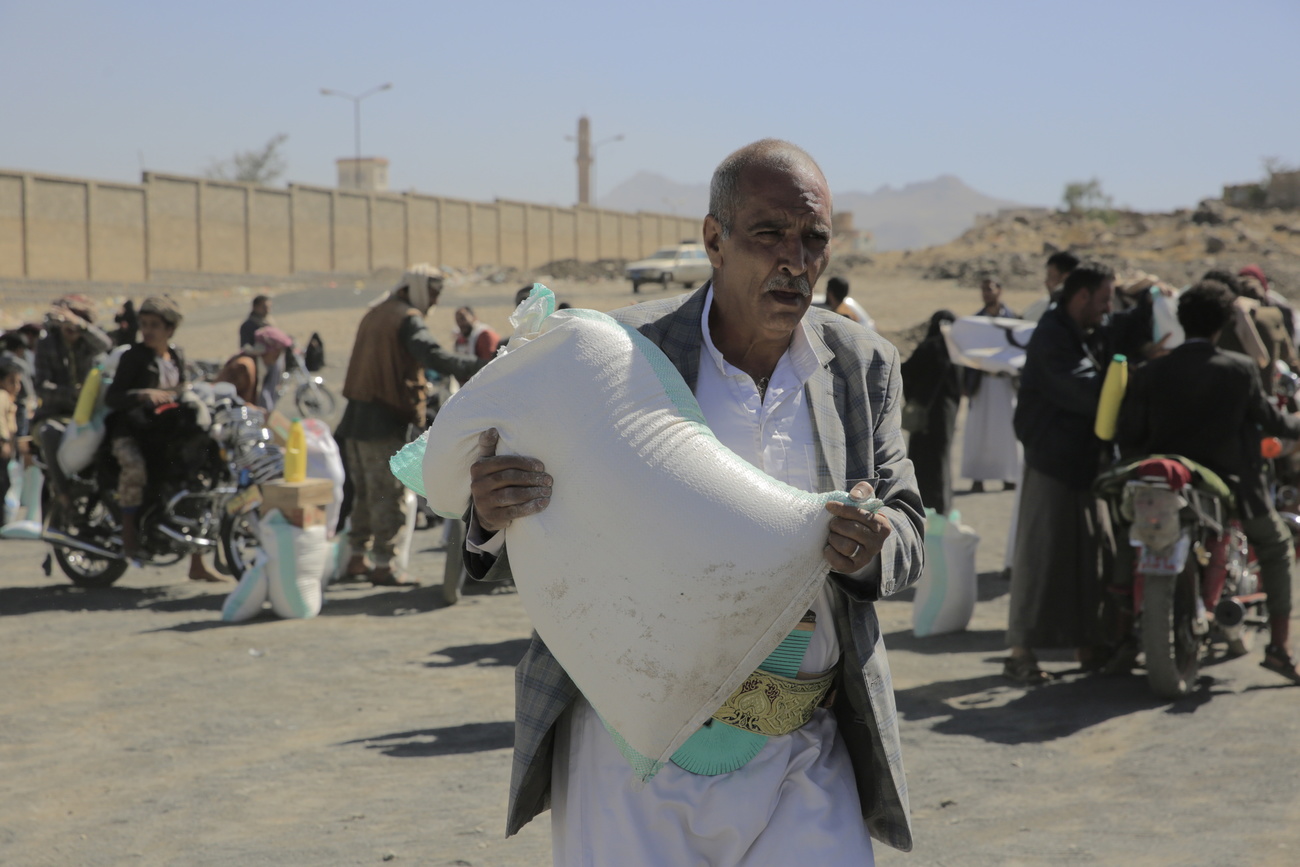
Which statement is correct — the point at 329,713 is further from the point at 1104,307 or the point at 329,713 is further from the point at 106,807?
the point at 1104,307

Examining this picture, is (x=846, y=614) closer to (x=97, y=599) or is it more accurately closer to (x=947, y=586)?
(x=947, y=586)

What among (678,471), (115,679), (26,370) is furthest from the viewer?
(26,370)

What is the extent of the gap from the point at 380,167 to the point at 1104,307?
4364 inches

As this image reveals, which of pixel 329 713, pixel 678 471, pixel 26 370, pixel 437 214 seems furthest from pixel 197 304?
pixel 678 471

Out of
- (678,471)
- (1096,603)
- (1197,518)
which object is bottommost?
(1096,603)

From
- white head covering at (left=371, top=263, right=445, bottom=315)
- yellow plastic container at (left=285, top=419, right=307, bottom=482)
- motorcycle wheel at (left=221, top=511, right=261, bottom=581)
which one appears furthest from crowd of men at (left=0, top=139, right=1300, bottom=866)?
motorcycle wheel at (left=221, top=511, right=261, bottom=581)

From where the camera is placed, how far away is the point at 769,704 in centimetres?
224

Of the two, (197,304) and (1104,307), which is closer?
(1104,307)

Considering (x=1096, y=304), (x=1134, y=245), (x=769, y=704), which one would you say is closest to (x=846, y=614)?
(x=769, y=704)

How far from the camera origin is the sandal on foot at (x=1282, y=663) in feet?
20.8

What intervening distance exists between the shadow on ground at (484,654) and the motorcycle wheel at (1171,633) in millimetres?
3180

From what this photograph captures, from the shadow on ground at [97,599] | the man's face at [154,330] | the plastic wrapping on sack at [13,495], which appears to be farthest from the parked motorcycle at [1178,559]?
the plastic wrapping on sack at [13,495]

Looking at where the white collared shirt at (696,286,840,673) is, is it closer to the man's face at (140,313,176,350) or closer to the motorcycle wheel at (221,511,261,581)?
the motorcycle wheel at (221,511,261,581)

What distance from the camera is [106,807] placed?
4.86 meters
